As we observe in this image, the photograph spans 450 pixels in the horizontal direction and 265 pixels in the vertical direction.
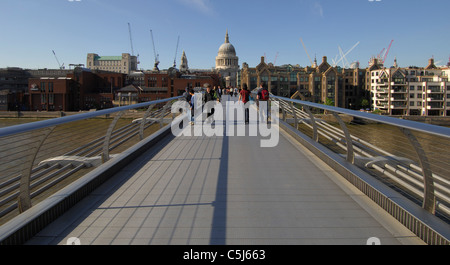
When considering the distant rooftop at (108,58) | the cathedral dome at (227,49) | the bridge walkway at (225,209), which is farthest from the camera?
the distant rooftop at (108,58)

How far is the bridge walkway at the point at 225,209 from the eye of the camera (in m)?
2.70

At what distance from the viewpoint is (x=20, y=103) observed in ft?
240

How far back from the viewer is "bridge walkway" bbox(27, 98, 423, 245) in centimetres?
270

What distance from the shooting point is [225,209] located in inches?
129

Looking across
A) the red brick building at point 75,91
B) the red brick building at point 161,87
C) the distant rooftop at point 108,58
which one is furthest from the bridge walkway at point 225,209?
the distant rooftop at point 108,58

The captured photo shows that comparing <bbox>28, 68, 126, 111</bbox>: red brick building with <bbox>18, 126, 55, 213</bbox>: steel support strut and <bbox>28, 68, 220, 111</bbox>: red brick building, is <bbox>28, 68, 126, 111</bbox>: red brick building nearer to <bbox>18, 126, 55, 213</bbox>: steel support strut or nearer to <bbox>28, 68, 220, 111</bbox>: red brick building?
<bbox>28, 68, 220, 111</bbox>: red brick building

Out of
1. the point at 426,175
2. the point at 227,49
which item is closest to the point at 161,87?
the point at 227,49

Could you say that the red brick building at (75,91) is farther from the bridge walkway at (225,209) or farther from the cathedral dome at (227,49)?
the bridge walkway at (225,209)

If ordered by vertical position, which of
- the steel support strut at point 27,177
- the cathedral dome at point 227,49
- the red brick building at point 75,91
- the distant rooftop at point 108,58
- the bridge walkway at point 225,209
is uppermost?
the distant rooftop at point 108,58

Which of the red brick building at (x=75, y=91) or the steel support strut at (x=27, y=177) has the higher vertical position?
the red brick building at (x=75, y=91)

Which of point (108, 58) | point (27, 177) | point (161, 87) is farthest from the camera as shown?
point (108, 58)

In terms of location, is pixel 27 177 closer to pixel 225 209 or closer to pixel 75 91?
pixel 225 209

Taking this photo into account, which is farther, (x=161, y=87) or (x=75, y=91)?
(x=161, y=87)

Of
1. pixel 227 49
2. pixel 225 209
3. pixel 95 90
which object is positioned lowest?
pixel 225 209
